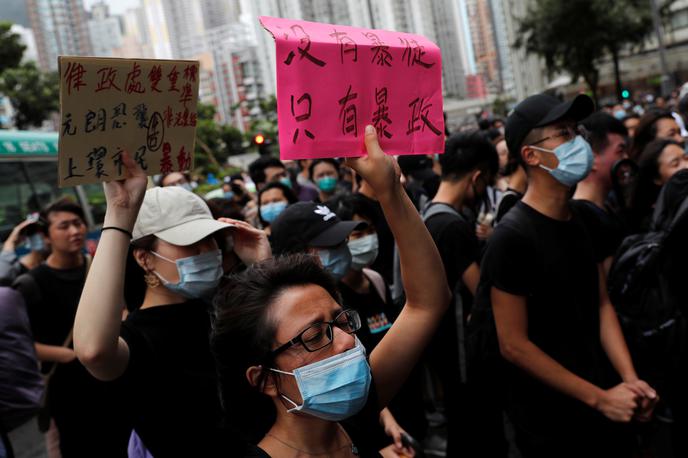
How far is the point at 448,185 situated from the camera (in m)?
3.88

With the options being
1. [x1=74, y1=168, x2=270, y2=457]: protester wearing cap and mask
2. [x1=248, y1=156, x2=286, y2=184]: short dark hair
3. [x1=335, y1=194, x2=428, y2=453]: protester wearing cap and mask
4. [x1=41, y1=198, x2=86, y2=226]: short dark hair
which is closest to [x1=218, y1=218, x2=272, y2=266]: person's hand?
[x1=74, y1=168, x2=270, y2=457]: protester wearing cap and mask

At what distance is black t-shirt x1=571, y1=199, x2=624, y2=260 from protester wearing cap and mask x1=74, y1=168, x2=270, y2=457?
59.2 inches

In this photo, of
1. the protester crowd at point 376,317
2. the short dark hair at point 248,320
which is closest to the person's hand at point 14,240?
the protester crowd at point 376,317

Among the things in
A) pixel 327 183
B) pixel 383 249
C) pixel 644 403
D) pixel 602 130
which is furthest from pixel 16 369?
pixel 327 183

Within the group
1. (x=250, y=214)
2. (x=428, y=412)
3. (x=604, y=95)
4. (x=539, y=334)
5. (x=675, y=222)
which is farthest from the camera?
(x=604, y=95)

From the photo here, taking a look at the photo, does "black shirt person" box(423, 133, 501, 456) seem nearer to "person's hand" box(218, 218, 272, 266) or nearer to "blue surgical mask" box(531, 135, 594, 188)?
"blue surgical mask" box(531, 135, 594, 188)

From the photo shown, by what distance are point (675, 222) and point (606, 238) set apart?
1.39ft

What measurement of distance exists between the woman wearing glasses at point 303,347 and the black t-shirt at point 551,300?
2.65 feet

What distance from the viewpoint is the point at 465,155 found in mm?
3807

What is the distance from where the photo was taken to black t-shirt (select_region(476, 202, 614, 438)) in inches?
101

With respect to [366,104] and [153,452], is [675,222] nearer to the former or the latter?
[366,104]

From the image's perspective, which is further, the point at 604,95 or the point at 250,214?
the point at 604,95

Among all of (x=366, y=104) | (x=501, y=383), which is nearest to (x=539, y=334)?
(x=501, y=383)

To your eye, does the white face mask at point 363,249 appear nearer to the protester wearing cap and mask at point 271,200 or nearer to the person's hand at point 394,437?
the person's hand at point 394,437
